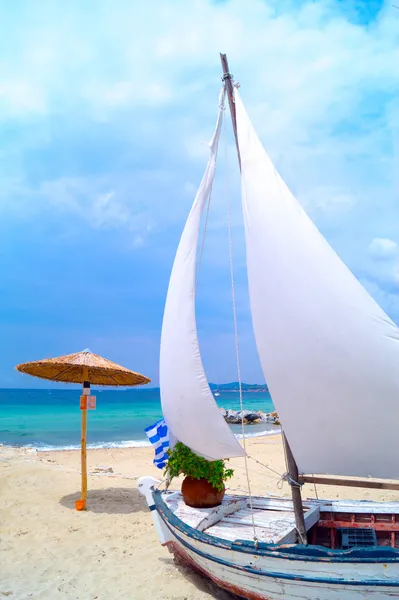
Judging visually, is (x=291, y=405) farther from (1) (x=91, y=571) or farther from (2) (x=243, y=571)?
(1) (x=91, y=571)

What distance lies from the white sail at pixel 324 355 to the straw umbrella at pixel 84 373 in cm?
518

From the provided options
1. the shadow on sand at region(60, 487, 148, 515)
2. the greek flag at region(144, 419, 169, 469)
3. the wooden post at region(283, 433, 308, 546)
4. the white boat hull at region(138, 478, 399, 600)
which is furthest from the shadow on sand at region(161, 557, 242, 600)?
the shadow on sand at region(60, 487, 148, 515)

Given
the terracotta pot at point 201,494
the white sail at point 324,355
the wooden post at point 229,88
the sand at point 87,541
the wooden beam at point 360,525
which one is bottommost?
the sand at point 87,541

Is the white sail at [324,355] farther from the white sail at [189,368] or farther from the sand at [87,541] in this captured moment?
the sand at [87,541]

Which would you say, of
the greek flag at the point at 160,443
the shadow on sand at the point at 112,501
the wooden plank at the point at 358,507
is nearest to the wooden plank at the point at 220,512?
the wooden plank at the point at 358,507

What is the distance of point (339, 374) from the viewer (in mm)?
4543

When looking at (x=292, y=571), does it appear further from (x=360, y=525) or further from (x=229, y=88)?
(x=229, y=88)

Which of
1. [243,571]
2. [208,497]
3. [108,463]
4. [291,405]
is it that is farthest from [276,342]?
[108,463]

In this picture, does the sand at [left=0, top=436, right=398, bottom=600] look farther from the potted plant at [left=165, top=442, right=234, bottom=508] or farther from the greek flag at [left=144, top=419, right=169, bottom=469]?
the greek flag at [left=144, top=419, right=169, bottom=469]

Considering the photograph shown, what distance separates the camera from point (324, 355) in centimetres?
460

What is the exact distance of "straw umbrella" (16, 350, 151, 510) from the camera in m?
9.14

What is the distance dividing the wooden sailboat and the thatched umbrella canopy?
3.61 m

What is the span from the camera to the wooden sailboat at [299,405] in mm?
4258

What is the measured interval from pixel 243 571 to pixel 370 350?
2604mm
